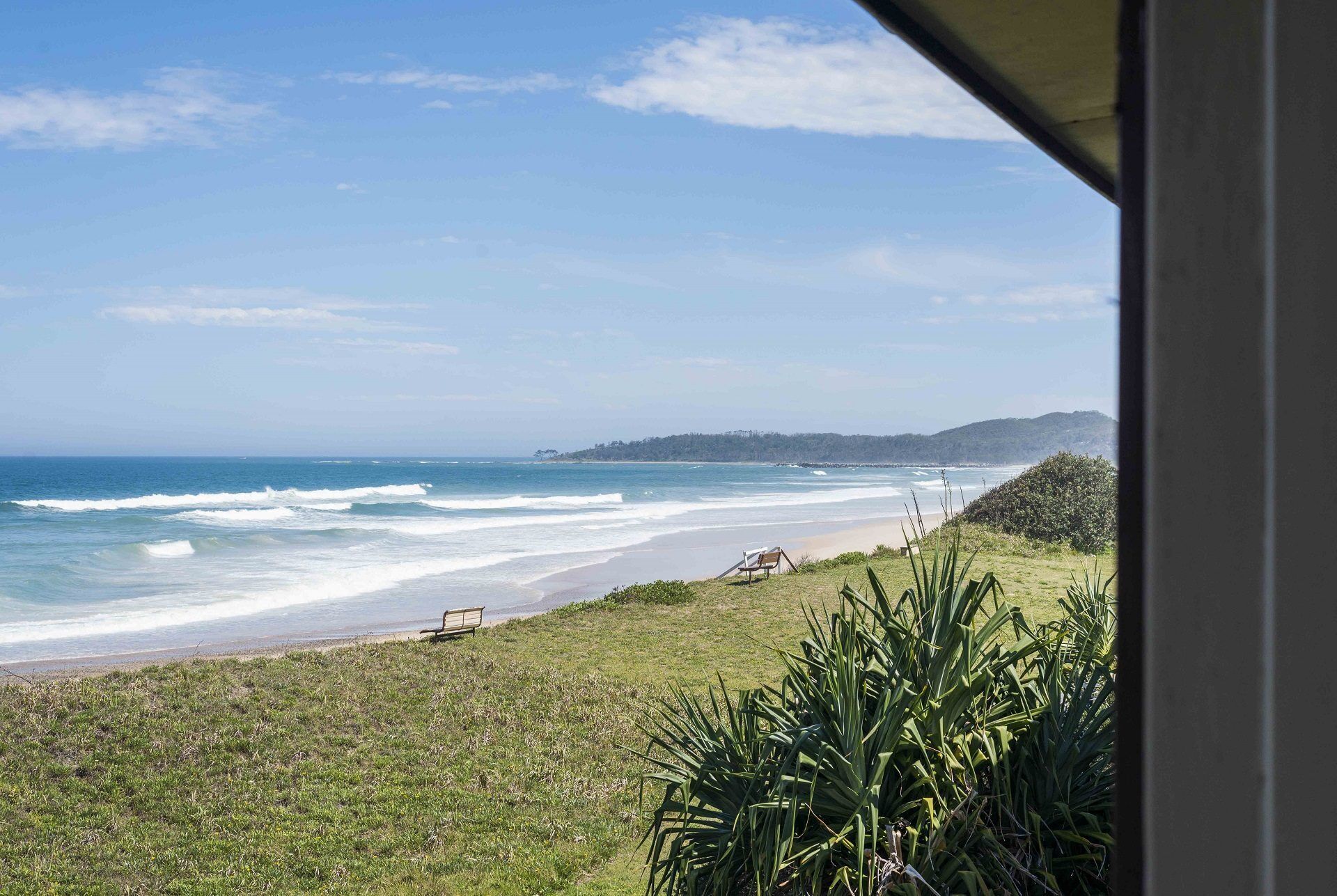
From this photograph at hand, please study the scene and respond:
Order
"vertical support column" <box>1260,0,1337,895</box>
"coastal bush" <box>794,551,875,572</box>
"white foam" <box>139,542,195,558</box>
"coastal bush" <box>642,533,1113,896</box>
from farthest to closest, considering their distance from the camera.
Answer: "white foam" <box>139,542,195,558</box> → "coastal bush" <box>794,551,875,572</box> → "coastal bush" <box>642,533,1113,896</box> → "vertical support column" <box>1260,0,1337,895</box>

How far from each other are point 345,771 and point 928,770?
6480 mm

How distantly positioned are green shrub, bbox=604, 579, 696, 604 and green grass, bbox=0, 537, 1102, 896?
3.42 meters

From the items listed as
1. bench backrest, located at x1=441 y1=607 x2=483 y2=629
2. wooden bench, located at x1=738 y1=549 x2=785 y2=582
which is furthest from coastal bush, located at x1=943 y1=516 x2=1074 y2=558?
bench backrest, located at x1=441 y1=607 x2=483 y2=629

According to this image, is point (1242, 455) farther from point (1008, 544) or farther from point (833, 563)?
point (1008, 544)

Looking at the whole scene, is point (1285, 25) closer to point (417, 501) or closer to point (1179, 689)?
point (1179, 689)

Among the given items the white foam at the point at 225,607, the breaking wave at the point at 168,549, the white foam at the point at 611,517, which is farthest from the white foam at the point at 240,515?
the white foam at the point at 225,607

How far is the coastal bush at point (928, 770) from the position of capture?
10.8ft

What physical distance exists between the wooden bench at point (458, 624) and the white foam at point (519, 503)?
3418 centimetres

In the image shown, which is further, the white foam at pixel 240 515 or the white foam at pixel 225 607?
the white foam at pixel 240 515

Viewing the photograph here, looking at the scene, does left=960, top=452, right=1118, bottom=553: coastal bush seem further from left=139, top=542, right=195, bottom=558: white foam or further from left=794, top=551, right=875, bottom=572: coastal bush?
Answer: left=139, top=542, right=195, bottom=558: white foam

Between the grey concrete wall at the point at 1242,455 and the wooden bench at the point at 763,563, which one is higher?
the grey concrete wall at the point at 1242,455

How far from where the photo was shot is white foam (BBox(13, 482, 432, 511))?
49.7 m

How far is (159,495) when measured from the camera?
192 ft

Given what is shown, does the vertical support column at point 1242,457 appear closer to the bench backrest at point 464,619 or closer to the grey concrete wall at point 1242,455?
the grey concrete wall at point 1242,455
